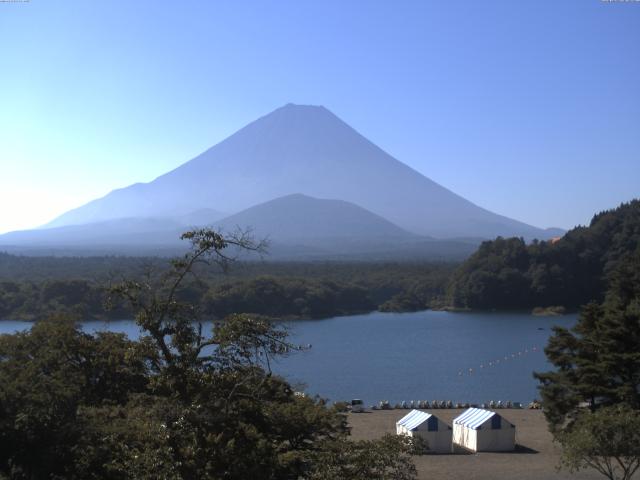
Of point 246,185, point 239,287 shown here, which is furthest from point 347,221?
point 239,287

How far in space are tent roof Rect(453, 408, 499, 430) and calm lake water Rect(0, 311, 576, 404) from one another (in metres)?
2.78

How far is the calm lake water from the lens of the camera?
18141 millimetres

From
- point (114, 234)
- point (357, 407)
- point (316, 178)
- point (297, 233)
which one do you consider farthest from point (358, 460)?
point (316, 178)

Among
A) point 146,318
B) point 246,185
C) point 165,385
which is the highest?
point 246,185

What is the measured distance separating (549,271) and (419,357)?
1665 cm

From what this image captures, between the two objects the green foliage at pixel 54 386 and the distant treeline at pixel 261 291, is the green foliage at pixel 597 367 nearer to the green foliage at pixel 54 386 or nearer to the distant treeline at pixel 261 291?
the green foliage at pixel 54 386

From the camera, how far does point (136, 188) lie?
172 metres

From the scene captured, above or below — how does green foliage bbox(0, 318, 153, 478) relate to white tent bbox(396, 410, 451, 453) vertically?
above

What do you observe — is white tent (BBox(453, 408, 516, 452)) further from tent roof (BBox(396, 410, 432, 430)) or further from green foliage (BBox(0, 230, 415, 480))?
green foliage (BBox(0, 230, 415, 480))

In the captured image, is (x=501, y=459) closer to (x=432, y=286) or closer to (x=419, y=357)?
(x=419, y=357)

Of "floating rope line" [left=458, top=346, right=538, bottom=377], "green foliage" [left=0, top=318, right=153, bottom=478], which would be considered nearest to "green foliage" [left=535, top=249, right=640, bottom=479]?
"green foliage" [left=0, top=318, right=153, bottom=478]

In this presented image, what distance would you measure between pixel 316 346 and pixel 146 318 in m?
21.2

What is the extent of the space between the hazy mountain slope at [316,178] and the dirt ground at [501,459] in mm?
122114

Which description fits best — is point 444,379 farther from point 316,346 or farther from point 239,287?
point 239,287
